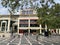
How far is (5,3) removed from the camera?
1638 cm

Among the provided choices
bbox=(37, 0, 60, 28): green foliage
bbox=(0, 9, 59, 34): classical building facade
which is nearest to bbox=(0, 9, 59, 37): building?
bbox=(0, 9, 59, 34): classical building facade

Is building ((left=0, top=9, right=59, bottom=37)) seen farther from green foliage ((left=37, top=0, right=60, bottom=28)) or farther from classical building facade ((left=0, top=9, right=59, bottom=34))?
green foliage ((left=37, top=0, right=60, bottom=28))

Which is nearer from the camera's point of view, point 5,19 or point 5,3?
point 5,3

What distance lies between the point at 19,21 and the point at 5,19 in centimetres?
780

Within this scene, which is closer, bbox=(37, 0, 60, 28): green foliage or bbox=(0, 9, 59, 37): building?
bbox=(37, 0, 60, 28): green foliage

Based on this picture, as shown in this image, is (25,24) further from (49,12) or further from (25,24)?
(49,12)

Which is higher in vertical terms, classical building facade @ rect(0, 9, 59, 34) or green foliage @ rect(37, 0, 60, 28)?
green foliage @ rect(37, 0, 60, 28)

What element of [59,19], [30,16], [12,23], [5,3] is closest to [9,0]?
[5,3]

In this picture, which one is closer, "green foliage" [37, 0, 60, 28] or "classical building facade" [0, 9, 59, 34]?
"green foliage" [37, 0, 60, 28]

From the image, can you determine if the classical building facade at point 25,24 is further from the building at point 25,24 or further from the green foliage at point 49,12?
the green foliage at point 49,12

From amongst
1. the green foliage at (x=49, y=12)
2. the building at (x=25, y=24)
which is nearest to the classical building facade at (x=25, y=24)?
the building at (x=25, y=24)

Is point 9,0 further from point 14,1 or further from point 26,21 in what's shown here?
point 26,21

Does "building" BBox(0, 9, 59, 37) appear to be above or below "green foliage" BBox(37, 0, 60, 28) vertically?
below

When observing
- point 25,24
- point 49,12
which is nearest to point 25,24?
point 25,24
